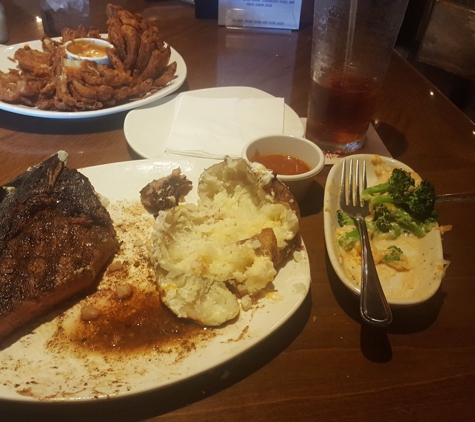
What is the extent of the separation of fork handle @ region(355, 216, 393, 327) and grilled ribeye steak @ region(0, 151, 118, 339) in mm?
1029

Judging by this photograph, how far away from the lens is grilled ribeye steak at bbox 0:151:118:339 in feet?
4.71

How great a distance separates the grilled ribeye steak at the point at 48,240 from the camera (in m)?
1.44

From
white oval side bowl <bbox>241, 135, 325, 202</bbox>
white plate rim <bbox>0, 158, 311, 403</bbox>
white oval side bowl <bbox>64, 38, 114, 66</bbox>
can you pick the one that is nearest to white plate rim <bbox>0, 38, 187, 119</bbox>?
white oval side bowl <bbox>64, 38, 114, 66</bbox>

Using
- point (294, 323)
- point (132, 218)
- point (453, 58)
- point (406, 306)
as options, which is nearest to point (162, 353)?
point (294, 323)

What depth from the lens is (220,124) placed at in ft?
8.44

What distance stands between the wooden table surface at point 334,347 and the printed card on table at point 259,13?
2018 mm

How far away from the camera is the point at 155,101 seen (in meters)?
2.79

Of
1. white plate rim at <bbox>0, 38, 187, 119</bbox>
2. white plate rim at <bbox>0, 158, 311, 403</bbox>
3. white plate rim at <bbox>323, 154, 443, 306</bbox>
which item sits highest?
white plate rim at <bbox>0, 38, 187, 119</bbox>

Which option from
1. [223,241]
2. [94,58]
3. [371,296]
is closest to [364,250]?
[371,296]

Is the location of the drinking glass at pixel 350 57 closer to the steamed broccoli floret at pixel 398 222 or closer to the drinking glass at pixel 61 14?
the steamed broccoli floret at pixel 398 222

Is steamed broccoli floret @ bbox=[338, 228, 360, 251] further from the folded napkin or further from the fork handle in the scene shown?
the folded napkin

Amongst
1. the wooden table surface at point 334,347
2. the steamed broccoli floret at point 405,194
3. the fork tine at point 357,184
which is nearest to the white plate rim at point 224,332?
the wooden table surface at point 334,347

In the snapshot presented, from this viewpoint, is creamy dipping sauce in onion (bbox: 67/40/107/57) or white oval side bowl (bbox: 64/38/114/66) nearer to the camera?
white oval side bowl (bbox: 64/38/114/66)

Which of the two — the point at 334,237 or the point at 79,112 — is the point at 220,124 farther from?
the point at 334,237
